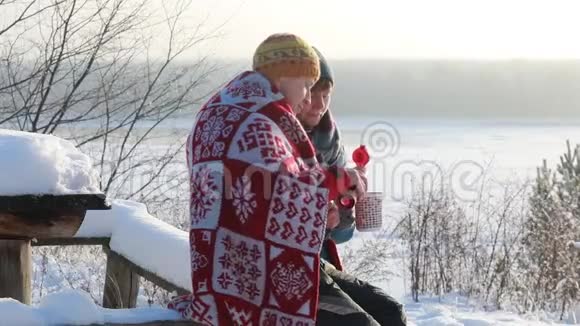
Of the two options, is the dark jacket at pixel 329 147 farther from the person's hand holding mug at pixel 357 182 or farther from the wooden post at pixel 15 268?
the wooden post at pixel 15 268

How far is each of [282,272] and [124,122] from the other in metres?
6.64

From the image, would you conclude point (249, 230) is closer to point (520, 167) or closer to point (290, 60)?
point (290, 60)

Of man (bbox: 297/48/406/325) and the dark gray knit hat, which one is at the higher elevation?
the dark gray knit hat

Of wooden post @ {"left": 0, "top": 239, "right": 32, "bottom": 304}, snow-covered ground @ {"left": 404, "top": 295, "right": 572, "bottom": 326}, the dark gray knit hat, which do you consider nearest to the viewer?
the dark gray knit hat

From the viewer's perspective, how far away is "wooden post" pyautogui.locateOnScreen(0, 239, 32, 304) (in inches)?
131

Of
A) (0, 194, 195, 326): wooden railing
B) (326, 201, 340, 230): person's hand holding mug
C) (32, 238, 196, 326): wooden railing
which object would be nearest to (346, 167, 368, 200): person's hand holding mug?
(326, 201, 340, 230): person's hand holding mug

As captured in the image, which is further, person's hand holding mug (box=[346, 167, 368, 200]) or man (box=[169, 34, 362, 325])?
person's hand holding mug (box=[346, 167, 368, 200])

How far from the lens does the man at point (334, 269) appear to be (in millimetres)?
2650

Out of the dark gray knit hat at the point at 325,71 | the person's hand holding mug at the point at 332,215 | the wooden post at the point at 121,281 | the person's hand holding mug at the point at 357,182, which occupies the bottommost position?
the wooden post at the point at 121,281

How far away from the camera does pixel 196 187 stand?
8.18 ft

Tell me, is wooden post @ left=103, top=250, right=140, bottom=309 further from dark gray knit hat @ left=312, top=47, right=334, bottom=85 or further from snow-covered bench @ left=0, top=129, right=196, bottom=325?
dark gray knit hat @ left=312, top=47, right=334, bottom=85

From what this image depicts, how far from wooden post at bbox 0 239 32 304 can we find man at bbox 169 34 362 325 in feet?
3.64

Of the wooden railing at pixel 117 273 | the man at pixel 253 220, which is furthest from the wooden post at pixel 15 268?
the man at pixel 253 220

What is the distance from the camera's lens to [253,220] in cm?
239
